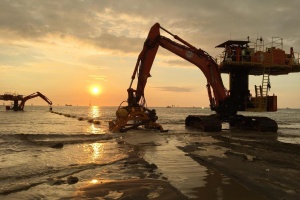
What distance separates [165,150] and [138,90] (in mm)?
9883

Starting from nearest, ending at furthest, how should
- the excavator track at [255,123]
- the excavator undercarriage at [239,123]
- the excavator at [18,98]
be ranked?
1. the excavator undercarriage at [239,123]
2. the excavator track at [255,123]
3. the excavator at [18,98]

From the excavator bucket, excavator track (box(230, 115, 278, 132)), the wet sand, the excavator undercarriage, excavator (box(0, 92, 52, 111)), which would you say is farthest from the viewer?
excavator (box(0, 92, 52, 111))

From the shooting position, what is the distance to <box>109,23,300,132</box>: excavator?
19.9 meters

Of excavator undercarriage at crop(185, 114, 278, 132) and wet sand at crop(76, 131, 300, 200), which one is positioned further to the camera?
excavator undercarriage at crop(185, 114, 278, 132)

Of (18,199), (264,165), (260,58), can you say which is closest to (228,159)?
(264,165)

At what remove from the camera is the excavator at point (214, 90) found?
19.9 metres

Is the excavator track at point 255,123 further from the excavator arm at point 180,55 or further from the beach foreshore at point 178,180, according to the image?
the beach foreshore at point 178,180

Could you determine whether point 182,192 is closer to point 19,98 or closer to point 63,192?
point 63,192

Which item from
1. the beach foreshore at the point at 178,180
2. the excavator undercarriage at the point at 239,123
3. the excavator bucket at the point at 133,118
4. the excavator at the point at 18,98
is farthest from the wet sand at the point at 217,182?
the excavator at the point at 18,98

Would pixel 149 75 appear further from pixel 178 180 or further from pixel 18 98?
pixel 18 98

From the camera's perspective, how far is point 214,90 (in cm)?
2164

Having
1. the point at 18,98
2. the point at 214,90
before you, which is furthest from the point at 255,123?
the point at 18,98

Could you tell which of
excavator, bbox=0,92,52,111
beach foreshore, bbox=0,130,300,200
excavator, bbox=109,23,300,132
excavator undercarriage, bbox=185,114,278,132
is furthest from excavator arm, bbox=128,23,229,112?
excavator, bbox=0,92,52,111

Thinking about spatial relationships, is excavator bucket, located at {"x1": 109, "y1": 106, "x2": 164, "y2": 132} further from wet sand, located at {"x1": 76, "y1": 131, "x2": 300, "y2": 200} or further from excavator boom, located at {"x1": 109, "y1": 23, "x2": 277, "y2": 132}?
wet sand, located at {"x1": 76, "y1": 131, "x2": 300, "y2": 200}
